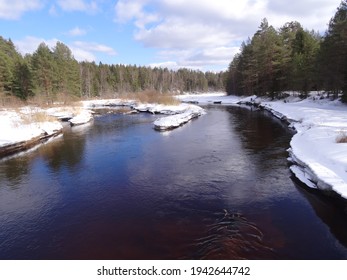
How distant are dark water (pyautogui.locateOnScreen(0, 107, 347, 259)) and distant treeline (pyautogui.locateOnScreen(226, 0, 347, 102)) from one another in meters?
22.4

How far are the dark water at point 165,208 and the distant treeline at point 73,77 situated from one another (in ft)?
146

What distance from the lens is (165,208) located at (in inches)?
468

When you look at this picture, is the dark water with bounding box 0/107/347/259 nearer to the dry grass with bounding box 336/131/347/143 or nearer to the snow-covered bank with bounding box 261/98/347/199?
the snow-covered bank with bounding box 261/98/347/199

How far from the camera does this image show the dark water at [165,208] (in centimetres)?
902

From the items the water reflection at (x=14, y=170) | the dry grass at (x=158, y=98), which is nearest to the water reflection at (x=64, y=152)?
the water reflection at (x=14, y=170)

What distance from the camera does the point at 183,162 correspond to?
1850 cm

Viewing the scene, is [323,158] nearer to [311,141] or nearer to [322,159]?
[322,159]

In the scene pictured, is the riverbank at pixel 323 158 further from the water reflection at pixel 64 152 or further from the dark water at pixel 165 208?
the water reflection at pixel 64 152

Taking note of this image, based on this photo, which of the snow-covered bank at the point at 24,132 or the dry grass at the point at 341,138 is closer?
the dry grass at the point at 341,138

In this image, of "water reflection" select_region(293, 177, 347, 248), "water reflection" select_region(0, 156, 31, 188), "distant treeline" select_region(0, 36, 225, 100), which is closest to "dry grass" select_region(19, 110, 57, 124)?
"water reflection" select_region(0, 156, 31, 188)

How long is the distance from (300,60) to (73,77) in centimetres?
5326
